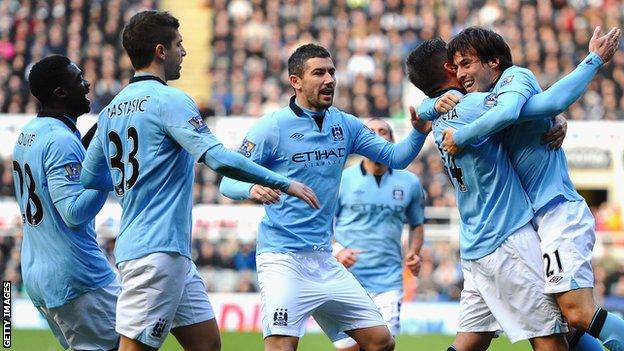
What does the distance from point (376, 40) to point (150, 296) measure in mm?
19652

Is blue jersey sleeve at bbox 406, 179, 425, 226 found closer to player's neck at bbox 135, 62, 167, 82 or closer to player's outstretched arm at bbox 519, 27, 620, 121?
player's outstretched arm at bbox 519, 27, 620, 121

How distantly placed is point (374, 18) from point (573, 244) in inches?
788

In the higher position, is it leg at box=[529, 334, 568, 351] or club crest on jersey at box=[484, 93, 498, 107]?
club crest on jersey at box=[484, 93, 498, 107]

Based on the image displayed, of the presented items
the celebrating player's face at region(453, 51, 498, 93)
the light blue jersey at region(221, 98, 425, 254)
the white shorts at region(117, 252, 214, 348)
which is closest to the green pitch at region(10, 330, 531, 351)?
the light blue jersey at region(221, 98, 425, 254)

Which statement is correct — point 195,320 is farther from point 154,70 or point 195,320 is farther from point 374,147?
point 374,147

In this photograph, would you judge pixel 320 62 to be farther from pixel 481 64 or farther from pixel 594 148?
pixel 594 148

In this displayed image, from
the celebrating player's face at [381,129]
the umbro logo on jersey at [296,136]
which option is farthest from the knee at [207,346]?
the celebrating player's face at [381,129]

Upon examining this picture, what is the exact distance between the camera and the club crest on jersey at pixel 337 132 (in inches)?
317

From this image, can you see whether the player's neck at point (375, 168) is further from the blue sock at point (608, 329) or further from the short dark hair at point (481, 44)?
the blue sock at point (608, 329)

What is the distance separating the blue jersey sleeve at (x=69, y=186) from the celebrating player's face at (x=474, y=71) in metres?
2.41

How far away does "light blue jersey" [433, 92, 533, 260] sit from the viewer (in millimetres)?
7129

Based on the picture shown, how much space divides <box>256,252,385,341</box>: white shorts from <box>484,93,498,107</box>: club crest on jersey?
161cm

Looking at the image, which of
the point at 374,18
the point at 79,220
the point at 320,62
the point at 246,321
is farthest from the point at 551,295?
the point at 374,18

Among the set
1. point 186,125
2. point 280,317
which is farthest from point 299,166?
point 186,125
